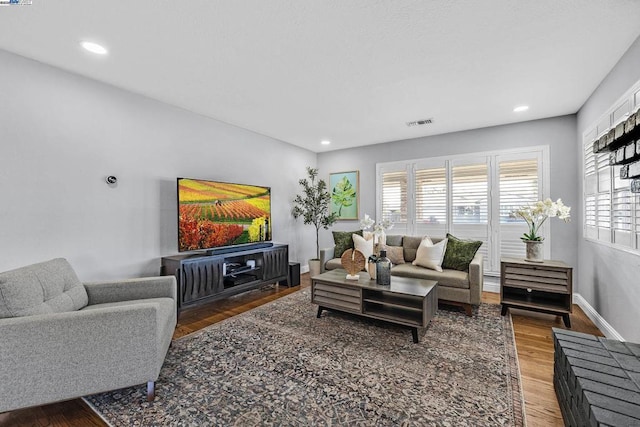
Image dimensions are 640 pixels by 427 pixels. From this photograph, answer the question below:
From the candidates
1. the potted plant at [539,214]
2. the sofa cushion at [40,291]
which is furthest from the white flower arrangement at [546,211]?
the sofa cushion at [40,291]

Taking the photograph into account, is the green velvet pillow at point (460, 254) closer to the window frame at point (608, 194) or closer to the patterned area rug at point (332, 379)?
the patterned area rug at point (332, 379)

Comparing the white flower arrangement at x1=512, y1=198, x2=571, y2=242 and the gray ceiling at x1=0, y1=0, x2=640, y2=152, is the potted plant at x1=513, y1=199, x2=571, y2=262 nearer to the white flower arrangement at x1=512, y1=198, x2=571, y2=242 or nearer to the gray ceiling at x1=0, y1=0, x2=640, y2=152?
the white flower arrangement at x1=512, y1=198, x2=571, y2=242

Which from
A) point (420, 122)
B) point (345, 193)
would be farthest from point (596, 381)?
point (345, 193)

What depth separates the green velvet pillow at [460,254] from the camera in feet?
11.6

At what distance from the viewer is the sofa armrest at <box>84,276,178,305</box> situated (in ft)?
7.76

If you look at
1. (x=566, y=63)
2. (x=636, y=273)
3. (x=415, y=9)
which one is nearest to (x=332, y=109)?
(x=415, y=9)

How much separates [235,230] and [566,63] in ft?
13.2

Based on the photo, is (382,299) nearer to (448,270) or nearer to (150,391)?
(448,270)

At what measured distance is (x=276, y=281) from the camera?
4422mm

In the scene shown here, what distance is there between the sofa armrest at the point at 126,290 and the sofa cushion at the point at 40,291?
0.23 feet

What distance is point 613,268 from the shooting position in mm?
2617

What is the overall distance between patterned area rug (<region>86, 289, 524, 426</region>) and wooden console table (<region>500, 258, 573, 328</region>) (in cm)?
47

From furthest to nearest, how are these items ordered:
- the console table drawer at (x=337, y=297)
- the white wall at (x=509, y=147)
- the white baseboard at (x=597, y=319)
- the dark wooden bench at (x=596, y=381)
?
the white wall at (x=509, y=147) < the console table drawer at (x=337, y=297) < the white baseboard at (x=597, y=319) < the dark wooden bench at (x=596, y=381)

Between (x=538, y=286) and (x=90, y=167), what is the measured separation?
487 cm
